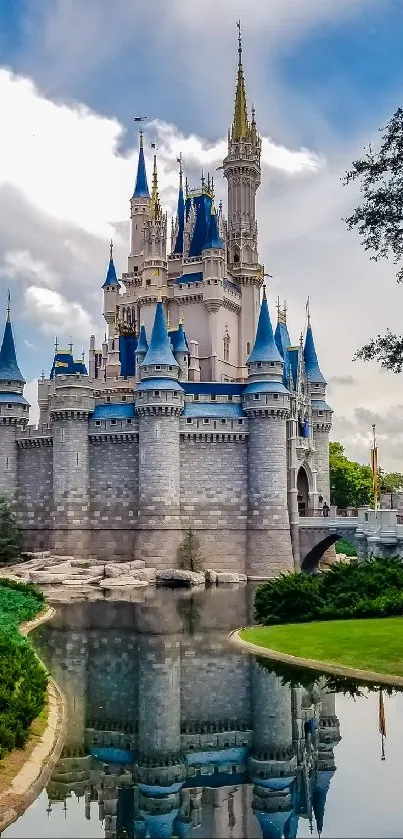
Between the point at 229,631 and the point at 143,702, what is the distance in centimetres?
803

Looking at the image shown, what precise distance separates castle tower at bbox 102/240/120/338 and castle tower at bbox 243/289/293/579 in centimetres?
1659

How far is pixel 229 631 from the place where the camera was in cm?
2414

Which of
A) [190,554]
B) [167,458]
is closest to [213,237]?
[167,458]

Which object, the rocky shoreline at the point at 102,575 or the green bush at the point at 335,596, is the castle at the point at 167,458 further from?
the green bush at the point at 335,596

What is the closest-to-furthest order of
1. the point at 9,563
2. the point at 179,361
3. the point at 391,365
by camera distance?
the point at 391,365 < the point at 9,563 < the point at 179,361

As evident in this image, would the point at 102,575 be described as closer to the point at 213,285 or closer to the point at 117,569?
the point at 117,569

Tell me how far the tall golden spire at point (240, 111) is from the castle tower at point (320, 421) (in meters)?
16.1

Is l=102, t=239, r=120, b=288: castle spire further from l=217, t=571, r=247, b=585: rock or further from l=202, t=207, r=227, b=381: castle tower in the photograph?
l=217, t=571, r=247, b=585: rock

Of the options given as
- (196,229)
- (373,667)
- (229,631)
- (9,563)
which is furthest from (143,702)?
(196,229)

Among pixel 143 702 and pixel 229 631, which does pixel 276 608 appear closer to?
pixel 229 631

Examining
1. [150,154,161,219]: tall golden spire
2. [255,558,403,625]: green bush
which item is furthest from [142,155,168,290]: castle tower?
[255,558,403,625]: green bush

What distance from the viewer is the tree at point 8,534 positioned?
4531 cm

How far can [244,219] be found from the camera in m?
59.7

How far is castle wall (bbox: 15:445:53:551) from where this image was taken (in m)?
48.5
